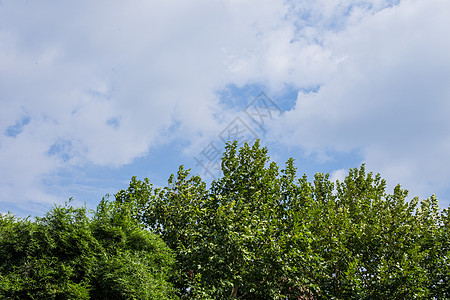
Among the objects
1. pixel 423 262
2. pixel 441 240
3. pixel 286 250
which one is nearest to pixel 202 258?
pixel 286 250

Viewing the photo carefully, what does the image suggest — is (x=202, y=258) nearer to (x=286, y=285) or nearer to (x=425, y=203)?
(x=286, y=285)

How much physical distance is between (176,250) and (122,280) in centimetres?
458

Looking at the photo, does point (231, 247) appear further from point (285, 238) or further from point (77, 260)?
point (77, 260)

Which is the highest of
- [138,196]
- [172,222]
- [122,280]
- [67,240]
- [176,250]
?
[138,196]

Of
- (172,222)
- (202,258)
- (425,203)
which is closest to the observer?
(202,258)

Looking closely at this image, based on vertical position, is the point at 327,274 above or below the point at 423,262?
below

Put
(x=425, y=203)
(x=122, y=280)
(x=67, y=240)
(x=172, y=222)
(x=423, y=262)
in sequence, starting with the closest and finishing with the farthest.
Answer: (x=122, y=280)
(x=67, y=240)
(x=423, y=262)
(x=172, y=222)
(x=425, y=203)

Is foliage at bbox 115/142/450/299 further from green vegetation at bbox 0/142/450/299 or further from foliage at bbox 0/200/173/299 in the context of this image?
foliage at bbox 0/200/173/299

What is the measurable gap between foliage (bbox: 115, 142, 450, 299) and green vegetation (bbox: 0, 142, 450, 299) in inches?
2.0

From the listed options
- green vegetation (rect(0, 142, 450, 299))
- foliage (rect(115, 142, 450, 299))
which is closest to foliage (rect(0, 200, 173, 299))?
green vegetation (rect(0, 142, 450, 299))

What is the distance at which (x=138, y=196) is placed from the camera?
1816cm

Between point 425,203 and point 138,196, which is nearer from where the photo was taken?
point 138,196

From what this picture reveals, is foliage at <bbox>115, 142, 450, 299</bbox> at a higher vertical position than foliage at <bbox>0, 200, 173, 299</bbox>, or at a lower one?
higher

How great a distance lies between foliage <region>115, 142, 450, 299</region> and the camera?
44.8 ft
